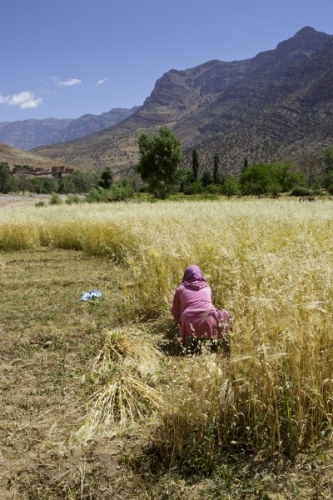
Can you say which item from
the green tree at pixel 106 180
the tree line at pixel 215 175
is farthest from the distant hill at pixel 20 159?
the green tree at pixel 106 180

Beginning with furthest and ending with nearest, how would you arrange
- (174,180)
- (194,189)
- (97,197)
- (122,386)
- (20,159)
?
(20,159) → (194,189) → (174,180) → (97,197) → (122,386)

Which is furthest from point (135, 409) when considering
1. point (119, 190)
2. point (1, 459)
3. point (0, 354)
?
point (119, 190)

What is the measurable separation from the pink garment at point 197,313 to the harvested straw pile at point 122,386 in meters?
0.44

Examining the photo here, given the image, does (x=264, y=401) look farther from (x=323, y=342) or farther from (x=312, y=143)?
(x=312, y=143)

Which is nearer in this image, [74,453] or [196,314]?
[74,453]

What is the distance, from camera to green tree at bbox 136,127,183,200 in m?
34.2

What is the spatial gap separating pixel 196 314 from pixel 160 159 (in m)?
31.6

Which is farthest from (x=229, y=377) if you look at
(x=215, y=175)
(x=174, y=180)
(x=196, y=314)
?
(x=215, y=175)

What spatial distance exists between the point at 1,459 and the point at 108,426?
2.45 feet

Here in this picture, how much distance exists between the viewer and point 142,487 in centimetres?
236

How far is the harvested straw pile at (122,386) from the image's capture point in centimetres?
299

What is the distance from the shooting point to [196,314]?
4.04 m

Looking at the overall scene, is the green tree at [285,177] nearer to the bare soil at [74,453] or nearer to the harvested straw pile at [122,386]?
the bare soil at [74,453]

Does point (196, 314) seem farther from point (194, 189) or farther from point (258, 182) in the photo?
point (194, 189)
